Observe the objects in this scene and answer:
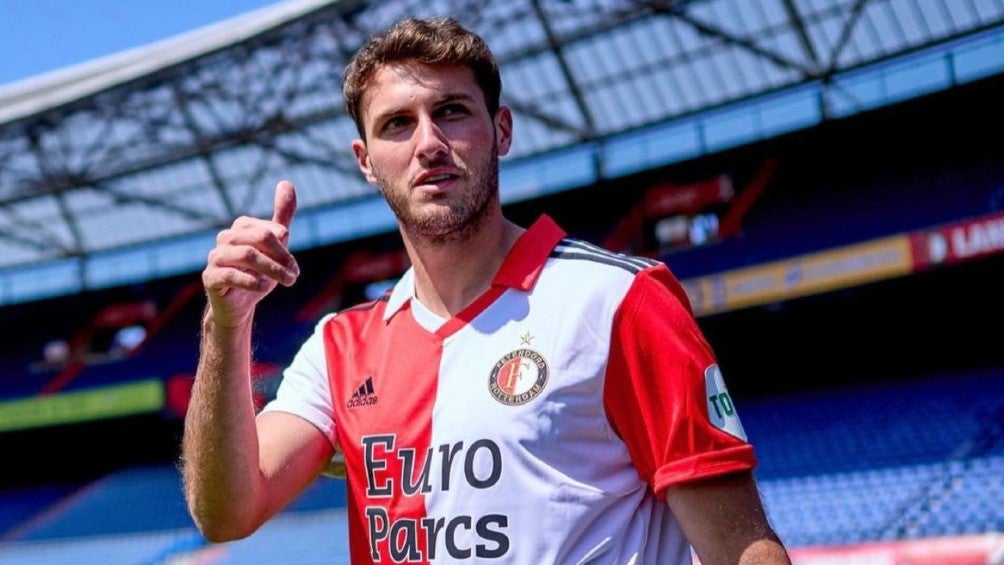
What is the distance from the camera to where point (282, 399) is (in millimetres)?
2256

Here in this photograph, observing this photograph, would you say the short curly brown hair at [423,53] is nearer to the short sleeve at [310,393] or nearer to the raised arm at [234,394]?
the raised arm at [234,394]

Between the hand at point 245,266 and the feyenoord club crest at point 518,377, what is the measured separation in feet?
1.40

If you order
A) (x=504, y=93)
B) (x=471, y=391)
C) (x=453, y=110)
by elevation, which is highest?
(x=504, y=93)

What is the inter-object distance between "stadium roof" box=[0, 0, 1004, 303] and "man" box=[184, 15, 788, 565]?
1567 cm

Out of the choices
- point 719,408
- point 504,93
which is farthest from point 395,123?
point 504,93

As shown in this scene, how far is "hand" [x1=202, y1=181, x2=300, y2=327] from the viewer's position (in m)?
1.83

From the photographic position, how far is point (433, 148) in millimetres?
1970

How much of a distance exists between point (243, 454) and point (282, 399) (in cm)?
27

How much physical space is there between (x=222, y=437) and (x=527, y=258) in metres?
0.70

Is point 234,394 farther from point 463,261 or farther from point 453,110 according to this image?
point 453,110

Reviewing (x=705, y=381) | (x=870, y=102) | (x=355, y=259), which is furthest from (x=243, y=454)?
(x=355, y=259)

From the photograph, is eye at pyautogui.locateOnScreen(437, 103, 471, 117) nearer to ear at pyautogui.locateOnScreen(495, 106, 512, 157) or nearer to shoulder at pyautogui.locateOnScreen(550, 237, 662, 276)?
ear at pyautogui.locateOnScreen(495, 106, 512, 157)

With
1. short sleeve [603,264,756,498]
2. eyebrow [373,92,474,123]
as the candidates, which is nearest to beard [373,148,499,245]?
eyebrow [373,92,474,123]

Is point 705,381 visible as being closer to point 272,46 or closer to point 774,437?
point 774,437
